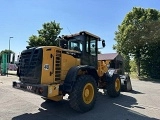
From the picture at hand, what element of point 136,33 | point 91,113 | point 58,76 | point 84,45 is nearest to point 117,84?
point 84,45

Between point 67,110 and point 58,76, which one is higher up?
point 58,76

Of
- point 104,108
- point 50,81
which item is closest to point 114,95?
point 104,108

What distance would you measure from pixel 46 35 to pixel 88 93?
28790 millimetres

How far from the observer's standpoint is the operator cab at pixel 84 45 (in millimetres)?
9289

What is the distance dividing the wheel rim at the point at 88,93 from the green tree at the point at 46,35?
27251mm

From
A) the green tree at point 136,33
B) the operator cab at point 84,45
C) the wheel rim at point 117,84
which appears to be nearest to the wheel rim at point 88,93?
the operator cab at point 84,45

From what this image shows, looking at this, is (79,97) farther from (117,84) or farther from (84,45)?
(117,84)

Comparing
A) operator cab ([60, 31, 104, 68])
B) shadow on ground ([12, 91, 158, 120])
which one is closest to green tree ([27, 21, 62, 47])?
operator cab ([60, 31, 104, 68])

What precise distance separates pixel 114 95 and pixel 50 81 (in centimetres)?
451

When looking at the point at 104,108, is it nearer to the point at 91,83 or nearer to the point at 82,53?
the point at 91,83

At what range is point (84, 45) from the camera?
30.7 ft

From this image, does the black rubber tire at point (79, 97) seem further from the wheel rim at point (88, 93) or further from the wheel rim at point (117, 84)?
the wheel rim at point (117, 84)

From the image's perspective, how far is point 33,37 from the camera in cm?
3603

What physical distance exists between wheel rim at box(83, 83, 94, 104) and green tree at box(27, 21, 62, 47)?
27.3m
